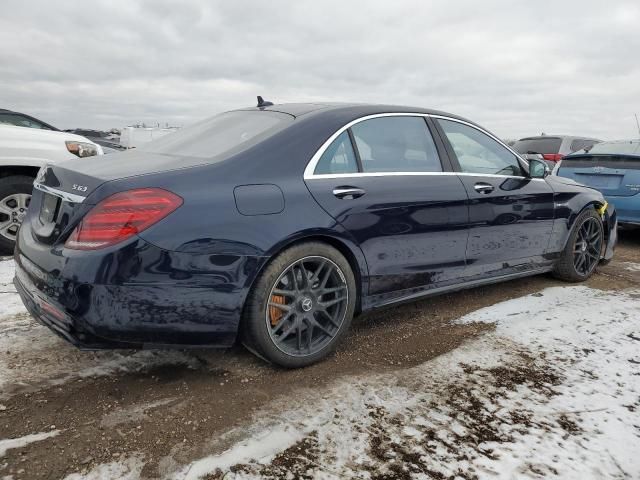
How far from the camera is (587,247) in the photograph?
4.75m

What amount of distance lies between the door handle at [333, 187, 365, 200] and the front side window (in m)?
1.04

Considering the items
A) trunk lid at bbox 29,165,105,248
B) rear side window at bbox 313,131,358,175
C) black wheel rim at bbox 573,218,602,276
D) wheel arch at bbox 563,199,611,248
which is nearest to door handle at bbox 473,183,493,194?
rear side window at bbox 313,131,358,175

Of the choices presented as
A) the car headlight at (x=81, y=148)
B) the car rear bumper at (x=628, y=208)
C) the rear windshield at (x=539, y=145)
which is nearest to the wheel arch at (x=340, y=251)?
the car headlight at (x=81, y=148)

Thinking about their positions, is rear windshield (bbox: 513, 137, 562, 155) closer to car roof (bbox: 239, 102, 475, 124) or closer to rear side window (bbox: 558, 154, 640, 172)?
rear side window (bbox: 558, 154, 640, 172)

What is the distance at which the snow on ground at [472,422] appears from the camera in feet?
6.56

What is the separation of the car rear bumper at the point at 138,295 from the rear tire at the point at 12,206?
9.23 feet

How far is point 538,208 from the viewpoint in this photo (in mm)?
4109

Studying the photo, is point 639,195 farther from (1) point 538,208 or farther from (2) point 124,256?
(2) point 124,256

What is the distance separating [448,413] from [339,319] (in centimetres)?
81

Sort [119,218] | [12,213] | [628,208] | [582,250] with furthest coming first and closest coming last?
[628,208], [12,213], [582,250], [119,218]

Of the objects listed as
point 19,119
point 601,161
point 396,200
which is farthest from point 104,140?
point 396,200

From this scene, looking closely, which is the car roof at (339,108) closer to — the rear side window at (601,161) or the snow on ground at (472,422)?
the snow on ground at (472,422)

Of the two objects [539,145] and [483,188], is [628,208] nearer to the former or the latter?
[483,188]

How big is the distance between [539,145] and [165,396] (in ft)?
33.7
